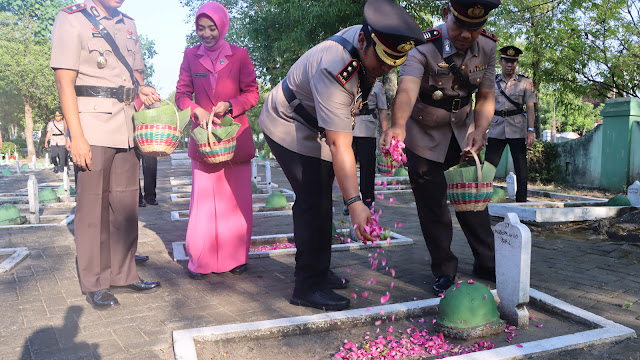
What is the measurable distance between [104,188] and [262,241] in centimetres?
229

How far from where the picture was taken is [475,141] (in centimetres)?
388

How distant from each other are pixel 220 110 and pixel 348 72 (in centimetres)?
165

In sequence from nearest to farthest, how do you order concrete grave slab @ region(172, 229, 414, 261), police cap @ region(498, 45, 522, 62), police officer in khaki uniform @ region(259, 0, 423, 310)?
police officer in khaki uniform @ region(259, 0, 423, 310), concrete grave slab @ region(172, 229, 414, 261), police cap @ region(498, 45, 522, 62)

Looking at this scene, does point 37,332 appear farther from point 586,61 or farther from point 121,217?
point 586,61

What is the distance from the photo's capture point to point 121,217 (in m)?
3.98

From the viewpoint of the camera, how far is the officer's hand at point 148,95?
391 centimetres

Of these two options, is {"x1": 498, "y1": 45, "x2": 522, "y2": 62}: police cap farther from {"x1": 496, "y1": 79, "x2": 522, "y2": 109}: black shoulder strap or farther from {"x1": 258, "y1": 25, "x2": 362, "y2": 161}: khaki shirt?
{"x1": 258, "y1": 25, "x2": 362, "y2": 161}: khaki shirt

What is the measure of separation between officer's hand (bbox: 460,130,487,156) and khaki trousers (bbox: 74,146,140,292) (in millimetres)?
2657

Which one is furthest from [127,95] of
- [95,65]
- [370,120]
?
[370,120]

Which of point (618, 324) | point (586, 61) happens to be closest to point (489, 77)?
point (618, 324)

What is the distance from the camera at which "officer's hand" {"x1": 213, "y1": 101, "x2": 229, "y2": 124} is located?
4.15 m

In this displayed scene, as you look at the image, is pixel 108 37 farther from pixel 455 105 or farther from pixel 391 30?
pixel 455 105

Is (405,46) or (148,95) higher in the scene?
(405,46)

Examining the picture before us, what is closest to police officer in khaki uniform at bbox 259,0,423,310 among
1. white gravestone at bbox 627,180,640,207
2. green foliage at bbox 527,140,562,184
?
white gravestone at bbox 627,180,640,207
